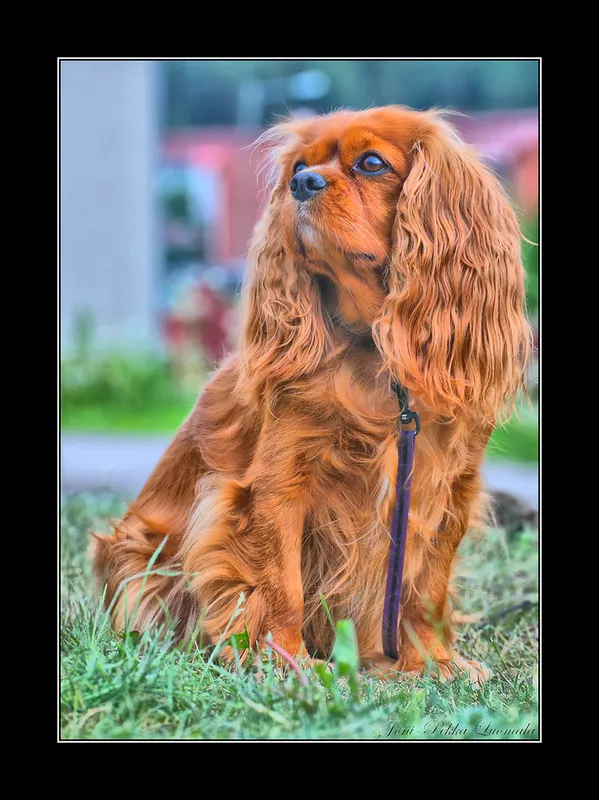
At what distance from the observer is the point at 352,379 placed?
2406 millimetres

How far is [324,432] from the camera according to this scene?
240 cm

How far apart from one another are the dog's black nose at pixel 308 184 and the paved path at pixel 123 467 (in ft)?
4.04

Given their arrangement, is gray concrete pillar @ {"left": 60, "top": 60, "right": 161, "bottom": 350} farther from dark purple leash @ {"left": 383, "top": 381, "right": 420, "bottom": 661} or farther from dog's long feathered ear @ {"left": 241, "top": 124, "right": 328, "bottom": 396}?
dark purple leash @ {"left": 383, "top": 381, "right": 420, "bottom": 661}

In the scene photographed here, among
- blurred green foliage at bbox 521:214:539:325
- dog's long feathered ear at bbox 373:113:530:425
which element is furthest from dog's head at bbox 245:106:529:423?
blurred green foliage at bbox 521:214:539:325

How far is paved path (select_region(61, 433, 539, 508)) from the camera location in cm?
326

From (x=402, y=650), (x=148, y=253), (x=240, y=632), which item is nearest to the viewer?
(x=240, y=632)

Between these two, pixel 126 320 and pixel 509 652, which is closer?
pixel 509 652

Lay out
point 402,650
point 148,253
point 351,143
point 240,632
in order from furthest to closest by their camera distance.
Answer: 1. point 148,253
2. point 402,650
3. point 240,632
4. point 351,143

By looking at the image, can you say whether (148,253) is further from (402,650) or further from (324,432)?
(402,650)

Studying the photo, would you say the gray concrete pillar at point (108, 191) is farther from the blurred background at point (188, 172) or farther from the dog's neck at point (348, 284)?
the dog's neck at point (348, 284)

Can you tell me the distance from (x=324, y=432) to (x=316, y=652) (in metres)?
0.67

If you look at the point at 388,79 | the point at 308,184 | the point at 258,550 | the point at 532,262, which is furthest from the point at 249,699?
the point at 388,79

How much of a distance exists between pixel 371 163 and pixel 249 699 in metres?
1.38
